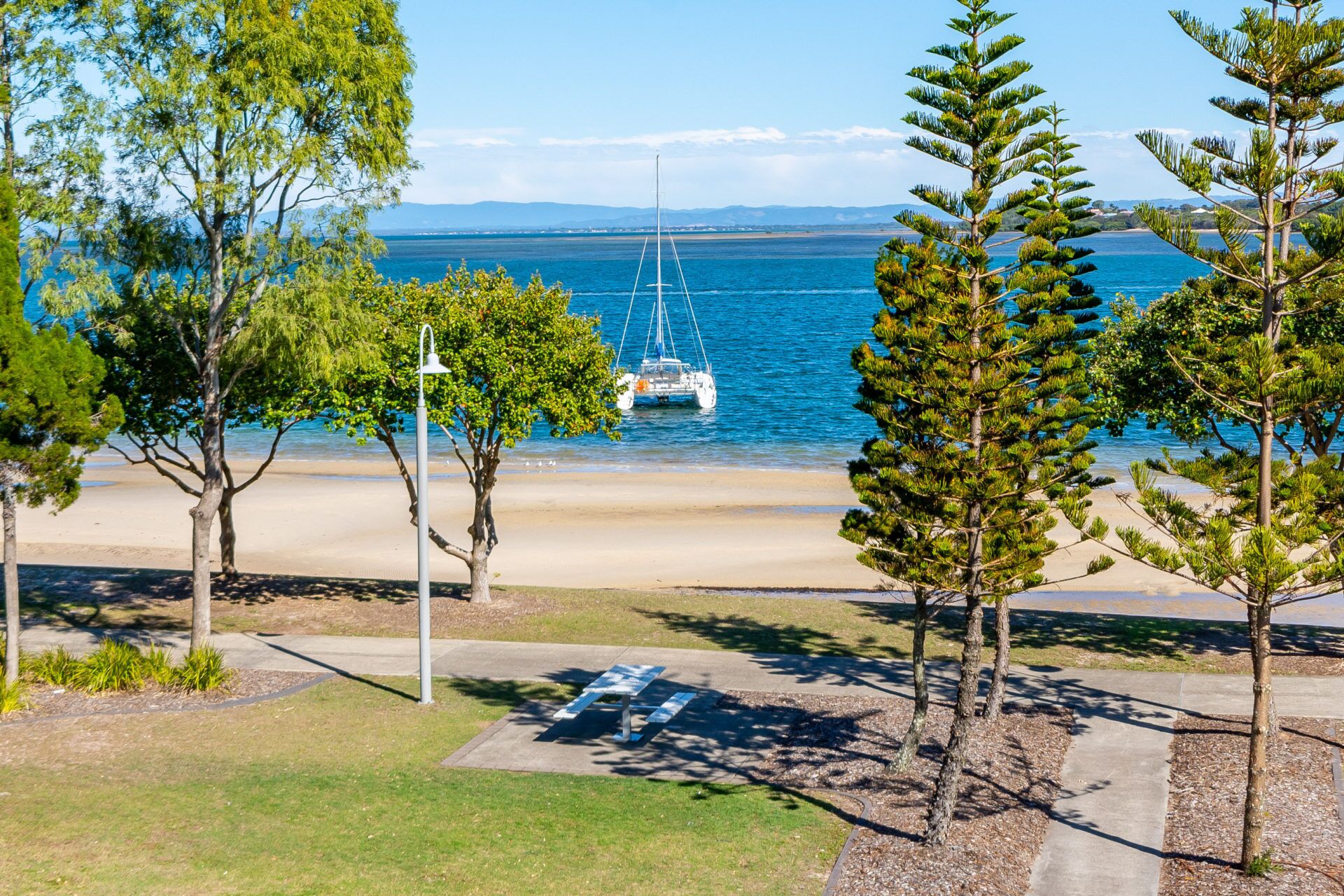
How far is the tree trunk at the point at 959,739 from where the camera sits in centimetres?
1080

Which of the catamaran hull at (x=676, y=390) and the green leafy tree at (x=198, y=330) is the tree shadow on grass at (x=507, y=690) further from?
the catamaran hull at (x=676, y=390)

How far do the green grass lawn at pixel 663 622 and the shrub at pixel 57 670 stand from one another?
3.57 metres

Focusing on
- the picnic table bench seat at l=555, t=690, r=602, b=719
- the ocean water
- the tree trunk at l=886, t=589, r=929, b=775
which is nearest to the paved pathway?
the tree trunk at l=886, t=589, r=929, b=775

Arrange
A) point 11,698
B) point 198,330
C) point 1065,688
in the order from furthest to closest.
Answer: point 198,330 < point 1065,688 < point 11,698

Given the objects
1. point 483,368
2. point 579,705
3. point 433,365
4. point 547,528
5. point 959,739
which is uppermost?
point 433,365

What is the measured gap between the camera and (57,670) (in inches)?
607

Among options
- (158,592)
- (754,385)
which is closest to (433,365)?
(158,592)

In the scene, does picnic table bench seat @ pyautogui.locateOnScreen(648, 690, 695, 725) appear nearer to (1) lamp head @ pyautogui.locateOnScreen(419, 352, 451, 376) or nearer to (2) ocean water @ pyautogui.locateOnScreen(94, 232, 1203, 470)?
(1) lamp head @ pyautogui.locateOnScreen(419, 352, 451, 376)

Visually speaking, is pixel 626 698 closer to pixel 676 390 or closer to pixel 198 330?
pixel 198 330

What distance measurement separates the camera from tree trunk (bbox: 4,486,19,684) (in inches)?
554

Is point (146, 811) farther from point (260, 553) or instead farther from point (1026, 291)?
point (260, 553)

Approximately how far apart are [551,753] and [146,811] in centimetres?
401

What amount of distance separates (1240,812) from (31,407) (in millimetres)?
12926

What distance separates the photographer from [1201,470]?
35.2ft
